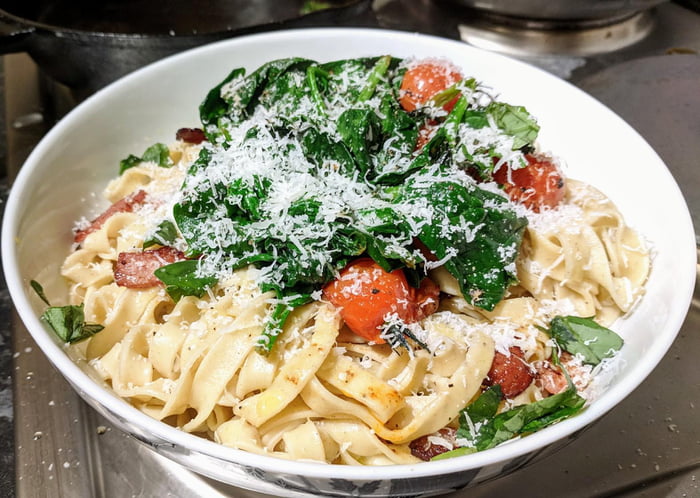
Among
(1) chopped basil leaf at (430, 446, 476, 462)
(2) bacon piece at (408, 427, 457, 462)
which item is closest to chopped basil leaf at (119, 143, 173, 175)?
(2) bacon piece at (408, 427, 457, 462)

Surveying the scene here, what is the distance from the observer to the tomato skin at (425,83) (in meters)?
2.71

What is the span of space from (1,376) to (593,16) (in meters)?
4.47

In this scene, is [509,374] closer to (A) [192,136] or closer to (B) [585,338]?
(B) [585,338]

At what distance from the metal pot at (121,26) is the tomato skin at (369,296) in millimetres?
2020

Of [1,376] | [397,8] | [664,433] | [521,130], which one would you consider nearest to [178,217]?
[1,376]

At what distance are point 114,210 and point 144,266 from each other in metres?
0.51

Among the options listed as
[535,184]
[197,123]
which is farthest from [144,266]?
[535,184]

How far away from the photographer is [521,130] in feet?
8.20

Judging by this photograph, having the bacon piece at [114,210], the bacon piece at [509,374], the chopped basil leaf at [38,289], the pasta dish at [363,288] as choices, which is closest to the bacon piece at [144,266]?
the pasta dish at [363,288]

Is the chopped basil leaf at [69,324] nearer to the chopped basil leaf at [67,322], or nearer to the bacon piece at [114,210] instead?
the chopped basil leaf at [67,322]

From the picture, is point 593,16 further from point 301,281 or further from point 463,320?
point 301,281

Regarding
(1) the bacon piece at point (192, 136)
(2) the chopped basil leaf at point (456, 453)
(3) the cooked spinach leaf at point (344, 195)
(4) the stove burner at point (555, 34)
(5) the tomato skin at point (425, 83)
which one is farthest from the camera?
(4) the stove burner at point (555, 34)

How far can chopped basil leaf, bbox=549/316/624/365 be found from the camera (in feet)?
7.39

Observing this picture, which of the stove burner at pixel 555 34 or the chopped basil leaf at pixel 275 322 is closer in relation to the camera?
the chopped basil leaf at pixel 275 322
